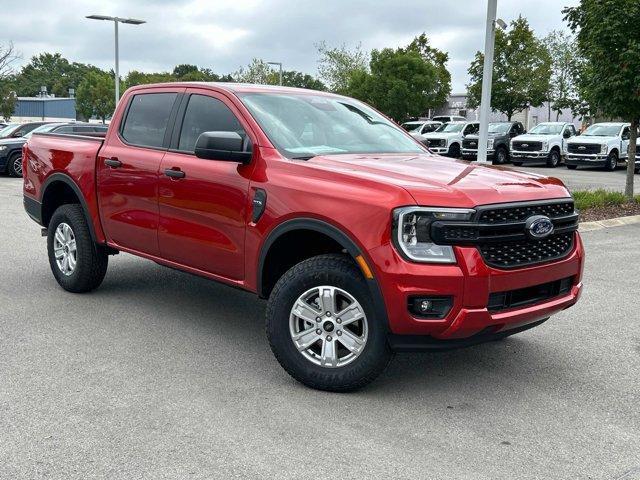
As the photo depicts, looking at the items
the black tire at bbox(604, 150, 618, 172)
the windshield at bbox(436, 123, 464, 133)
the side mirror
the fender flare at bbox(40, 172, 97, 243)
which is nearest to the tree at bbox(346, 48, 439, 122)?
the windshield at bbox(436, 123, 464, 133)

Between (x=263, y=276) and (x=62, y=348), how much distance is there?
5.11 ft

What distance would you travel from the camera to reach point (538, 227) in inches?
161

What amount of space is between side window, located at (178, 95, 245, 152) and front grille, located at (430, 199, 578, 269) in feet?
6.20

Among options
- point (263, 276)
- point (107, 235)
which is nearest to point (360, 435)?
point (263, 276)

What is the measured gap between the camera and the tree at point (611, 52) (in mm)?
12688

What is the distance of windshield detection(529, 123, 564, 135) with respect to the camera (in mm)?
28834

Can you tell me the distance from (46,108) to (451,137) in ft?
280

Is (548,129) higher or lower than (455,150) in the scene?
higher

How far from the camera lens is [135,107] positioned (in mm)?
6059

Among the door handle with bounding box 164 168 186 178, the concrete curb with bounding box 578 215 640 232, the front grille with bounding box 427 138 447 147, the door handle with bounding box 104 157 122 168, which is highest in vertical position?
the front grille with bounding box 427 138 447 147

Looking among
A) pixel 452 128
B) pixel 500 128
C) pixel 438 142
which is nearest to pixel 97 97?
pixel 452 128

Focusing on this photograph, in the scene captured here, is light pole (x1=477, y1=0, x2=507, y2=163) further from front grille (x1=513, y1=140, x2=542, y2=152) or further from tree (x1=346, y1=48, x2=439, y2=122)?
tree (x1=346, y1=48, x2=439, y2=122)

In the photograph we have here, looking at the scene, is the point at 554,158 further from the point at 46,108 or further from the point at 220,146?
the point at 46,108

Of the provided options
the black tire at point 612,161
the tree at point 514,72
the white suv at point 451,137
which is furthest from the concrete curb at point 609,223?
the tree at point 514,72
